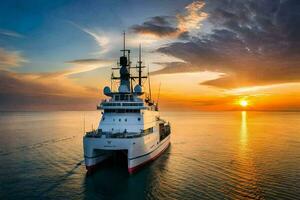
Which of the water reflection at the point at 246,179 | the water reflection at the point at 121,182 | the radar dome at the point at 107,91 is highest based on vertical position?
the radar dome at the point at 107,91

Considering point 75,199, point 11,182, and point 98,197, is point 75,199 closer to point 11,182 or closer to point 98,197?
point 98,197

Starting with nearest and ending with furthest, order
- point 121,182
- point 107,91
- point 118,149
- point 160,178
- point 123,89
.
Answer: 1. point 121,182
2. point 118,149
3. point 160,178
4. point 123,89
5. point 107,91

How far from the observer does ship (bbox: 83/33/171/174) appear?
3122 cm

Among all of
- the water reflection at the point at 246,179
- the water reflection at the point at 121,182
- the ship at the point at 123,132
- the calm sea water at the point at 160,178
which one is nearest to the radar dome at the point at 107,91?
the ship at the point at 123,132

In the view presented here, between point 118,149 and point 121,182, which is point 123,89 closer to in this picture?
point 118,149

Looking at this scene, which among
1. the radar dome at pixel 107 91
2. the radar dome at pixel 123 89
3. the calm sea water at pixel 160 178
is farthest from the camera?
the radar dome at pixel 107 91

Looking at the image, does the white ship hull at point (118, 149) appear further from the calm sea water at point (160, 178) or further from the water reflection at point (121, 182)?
the calm sea water at point (160, 178)

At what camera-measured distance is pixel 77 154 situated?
44.9m

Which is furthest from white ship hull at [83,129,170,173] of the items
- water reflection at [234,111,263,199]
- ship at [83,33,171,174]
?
water reflection at [234,111,263,199]

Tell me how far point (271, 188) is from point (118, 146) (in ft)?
58.4

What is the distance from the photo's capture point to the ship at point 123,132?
31.2 m

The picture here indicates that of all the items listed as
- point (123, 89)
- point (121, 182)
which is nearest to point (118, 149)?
point (121, 182)

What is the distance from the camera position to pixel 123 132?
120ft

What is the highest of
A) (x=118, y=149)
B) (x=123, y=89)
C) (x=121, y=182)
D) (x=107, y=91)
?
(x=123, y=89)
